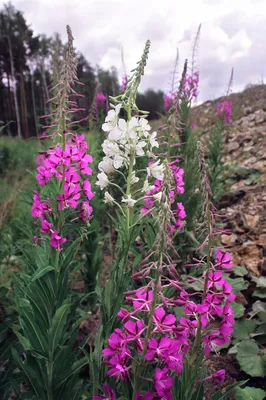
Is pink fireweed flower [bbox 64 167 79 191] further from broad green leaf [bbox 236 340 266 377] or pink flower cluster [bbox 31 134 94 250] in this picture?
broad green leaf [bbox 236 340 266 377]

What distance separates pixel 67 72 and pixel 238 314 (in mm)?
2046

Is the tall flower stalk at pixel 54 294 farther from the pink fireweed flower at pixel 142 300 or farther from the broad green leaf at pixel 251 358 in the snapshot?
the broad green leaf at pixel 251 358

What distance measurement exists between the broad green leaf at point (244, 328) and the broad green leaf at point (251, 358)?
0.17 metres

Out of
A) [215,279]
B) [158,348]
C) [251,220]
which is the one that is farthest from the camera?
[251,220]

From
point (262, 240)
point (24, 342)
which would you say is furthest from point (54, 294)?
point (262, 240)

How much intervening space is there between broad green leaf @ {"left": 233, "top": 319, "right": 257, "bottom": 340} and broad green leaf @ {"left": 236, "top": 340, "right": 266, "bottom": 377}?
0.17 m

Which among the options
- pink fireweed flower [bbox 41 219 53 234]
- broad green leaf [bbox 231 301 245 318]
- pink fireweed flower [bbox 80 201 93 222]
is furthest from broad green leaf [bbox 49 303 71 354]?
broad green leaf [bbox 231 301 245 318]

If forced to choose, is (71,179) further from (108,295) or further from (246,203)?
(246,203)

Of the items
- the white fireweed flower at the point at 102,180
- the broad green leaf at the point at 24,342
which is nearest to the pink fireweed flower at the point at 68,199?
the white fireweed flower at the point at 102,180

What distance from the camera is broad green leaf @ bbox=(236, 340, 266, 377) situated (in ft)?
7.86

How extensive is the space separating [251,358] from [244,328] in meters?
0.31

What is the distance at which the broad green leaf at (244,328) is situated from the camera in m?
2.73

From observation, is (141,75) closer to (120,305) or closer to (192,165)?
(120,305)

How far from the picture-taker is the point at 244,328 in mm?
2773
